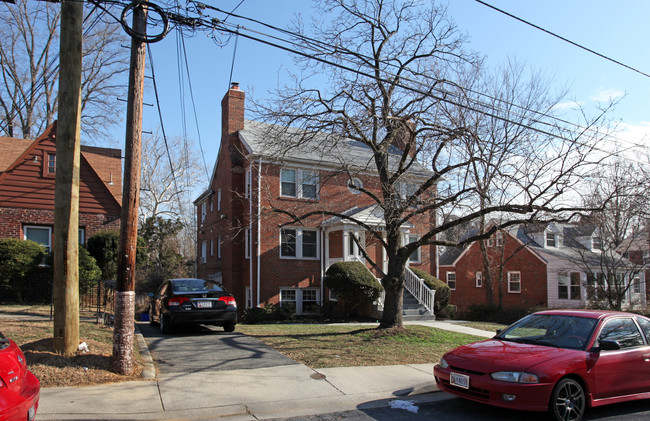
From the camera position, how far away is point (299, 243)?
21344 mm

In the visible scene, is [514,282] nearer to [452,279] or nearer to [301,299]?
[452,279]

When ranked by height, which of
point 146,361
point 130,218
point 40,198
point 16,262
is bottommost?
point 146,361

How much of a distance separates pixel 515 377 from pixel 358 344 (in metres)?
5.38

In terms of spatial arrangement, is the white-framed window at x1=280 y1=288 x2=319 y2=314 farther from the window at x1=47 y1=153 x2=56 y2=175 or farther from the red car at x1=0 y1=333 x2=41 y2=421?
the red car at x1=0 y1=333 x2=41 y2=421

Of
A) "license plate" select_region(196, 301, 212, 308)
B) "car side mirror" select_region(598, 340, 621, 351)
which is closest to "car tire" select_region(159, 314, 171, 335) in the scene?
"license plate" select_region(196, 301, 212, 308)

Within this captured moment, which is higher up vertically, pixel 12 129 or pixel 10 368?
pixel 12 129

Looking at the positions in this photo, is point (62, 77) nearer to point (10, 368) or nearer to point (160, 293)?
point (10, 368)

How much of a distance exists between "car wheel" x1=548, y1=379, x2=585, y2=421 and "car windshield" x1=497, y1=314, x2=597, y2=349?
24.3 inches

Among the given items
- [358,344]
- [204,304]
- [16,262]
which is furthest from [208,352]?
[16,262]

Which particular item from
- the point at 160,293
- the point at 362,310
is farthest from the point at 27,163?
the point at 362,310

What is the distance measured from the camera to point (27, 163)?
62.0ft

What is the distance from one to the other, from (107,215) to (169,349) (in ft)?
38.7

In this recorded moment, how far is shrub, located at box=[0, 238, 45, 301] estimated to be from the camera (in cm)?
1636

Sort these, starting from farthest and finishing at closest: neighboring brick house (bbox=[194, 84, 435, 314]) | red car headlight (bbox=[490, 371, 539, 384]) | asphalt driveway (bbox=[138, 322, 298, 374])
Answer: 1. neighboring brick house (bbox=[194, 84, 435, 314])
2. asphalt driveway (bbox=[138, 322, 298, 374])
3. red car headlight (bbox=[490, 371, 539, 384])
